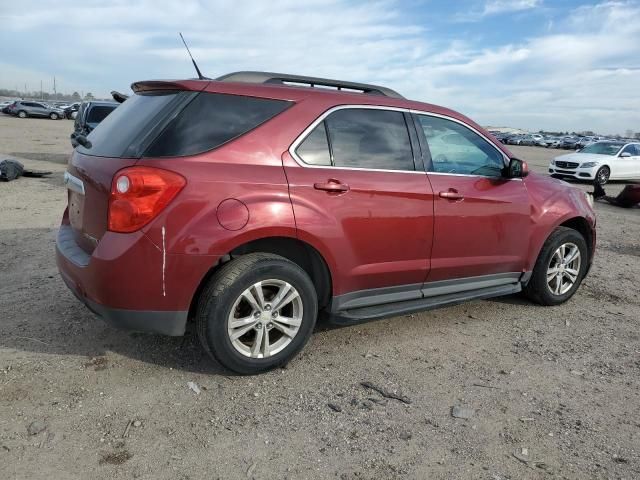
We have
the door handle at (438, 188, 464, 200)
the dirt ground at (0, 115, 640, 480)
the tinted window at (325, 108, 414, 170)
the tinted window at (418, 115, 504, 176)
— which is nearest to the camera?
the dirt ground at (0, 115, 640, 480)

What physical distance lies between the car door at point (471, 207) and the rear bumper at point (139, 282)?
5.91ft

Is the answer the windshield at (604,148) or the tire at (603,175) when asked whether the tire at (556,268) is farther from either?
the windshield at (604,148)

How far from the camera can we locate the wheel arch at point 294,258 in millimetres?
3146

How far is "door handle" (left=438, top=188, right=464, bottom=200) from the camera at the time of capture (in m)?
3.85

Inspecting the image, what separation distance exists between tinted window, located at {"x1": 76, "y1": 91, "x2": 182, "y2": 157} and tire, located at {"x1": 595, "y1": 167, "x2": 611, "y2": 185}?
57.2ft

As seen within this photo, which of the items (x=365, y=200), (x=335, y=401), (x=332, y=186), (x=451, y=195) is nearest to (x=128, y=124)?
(x=332, y=186)

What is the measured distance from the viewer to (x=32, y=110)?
154 feet

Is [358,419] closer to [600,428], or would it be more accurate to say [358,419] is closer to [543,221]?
[600,428]

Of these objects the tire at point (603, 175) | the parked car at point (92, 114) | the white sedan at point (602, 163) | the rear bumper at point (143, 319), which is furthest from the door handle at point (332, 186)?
the tire at point (603, 175)

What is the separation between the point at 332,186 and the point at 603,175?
17.3 metres

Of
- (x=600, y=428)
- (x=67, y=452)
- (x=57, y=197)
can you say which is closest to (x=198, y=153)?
(x=67, y=452)

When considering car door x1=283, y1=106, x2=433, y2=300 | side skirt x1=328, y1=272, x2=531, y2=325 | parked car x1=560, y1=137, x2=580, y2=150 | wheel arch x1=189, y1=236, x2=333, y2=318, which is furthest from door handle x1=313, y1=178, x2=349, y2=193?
parked car x1=560, y1=137, x2=580, y2=150

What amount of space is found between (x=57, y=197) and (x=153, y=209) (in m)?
7.53

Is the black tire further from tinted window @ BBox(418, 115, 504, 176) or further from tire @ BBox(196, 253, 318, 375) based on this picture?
tire @ BBox(196, 253, 318, 375)
